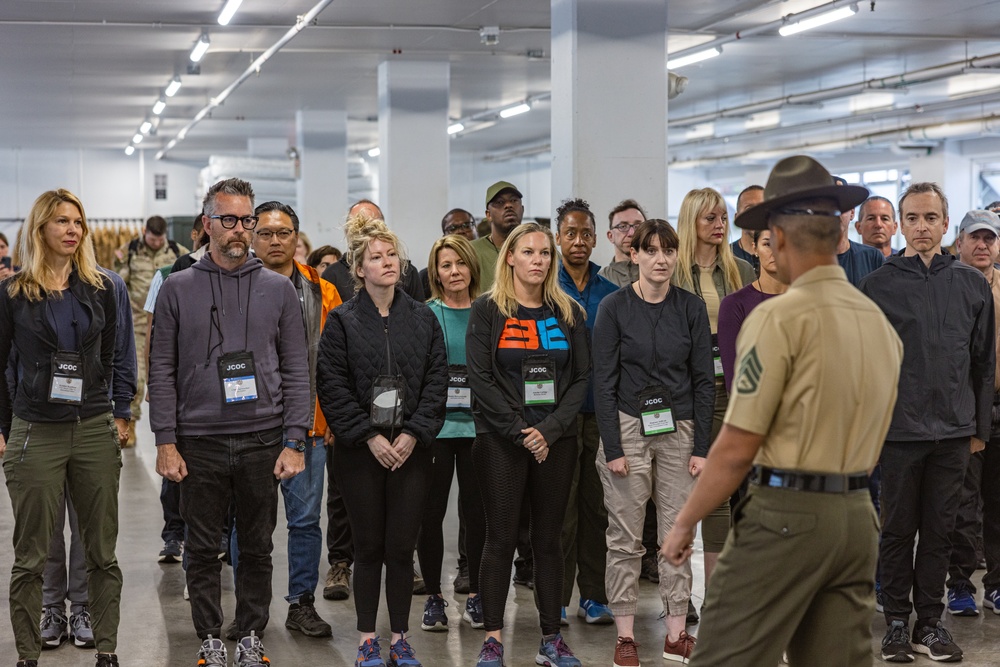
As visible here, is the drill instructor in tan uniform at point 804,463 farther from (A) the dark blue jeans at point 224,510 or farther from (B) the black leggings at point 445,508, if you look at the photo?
(B) the black leggings at point 445,508

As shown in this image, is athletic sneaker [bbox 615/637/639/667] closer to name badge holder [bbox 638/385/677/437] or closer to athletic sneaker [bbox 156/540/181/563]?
name badge holder [bbox 638/385/677/437]

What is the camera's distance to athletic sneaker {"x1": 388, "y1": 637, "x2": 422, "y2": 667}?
375 cm

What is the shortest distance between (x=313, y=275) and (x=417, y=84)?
783cm

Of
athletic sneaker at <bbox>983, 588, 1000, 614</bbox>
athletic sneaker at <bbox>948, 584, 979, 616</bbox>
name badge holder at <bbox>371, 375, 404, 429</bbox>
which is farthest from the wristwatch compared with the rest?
athletic sneaker at <bbox>983, 588, 1000, 614</bbox>

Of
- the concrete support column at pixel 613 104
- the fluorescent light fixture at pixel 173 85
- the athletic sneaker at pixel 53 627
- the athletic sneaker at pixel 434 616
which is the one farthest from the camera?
the fluorescent light fixture at pixel 173 85

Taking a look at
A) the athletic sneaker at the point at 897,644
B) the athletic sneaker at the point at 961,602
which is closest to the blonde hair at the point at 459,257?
the athletic sneaker at the point at 897,644

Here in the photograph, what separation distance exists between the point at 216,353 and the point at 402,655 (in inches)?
49.4

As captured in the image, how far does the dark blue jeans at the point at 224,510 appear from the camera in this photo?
3.50m

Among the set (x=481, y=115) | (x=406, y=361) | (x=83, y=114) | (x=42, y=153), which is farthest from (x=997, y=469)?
(x=42, y=153)

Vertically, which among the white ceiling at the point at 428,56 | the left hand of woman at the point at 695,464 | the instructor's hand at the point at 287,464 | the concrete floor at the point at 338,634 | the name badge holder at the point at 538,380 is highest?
the white ceiling at the point at 428,56

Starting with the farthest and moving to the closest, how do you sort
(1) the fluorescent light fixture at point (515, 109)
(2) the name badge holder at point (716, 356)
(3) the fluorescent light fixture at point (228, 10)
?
(1) the fluorescent light fixture at point (515, 109) → (3) the fluorescent light fixture at point (228, 10) → (2) the name badge holder at point (716, 356)

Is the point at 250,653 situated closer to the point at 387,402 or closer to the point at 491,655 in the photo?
the point at 491,655

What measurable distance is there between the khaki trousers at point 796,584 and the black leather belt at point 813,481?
13 mm

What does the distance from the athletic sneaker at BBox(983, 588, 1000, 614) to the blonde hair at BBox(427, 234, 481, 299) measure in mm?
2548
